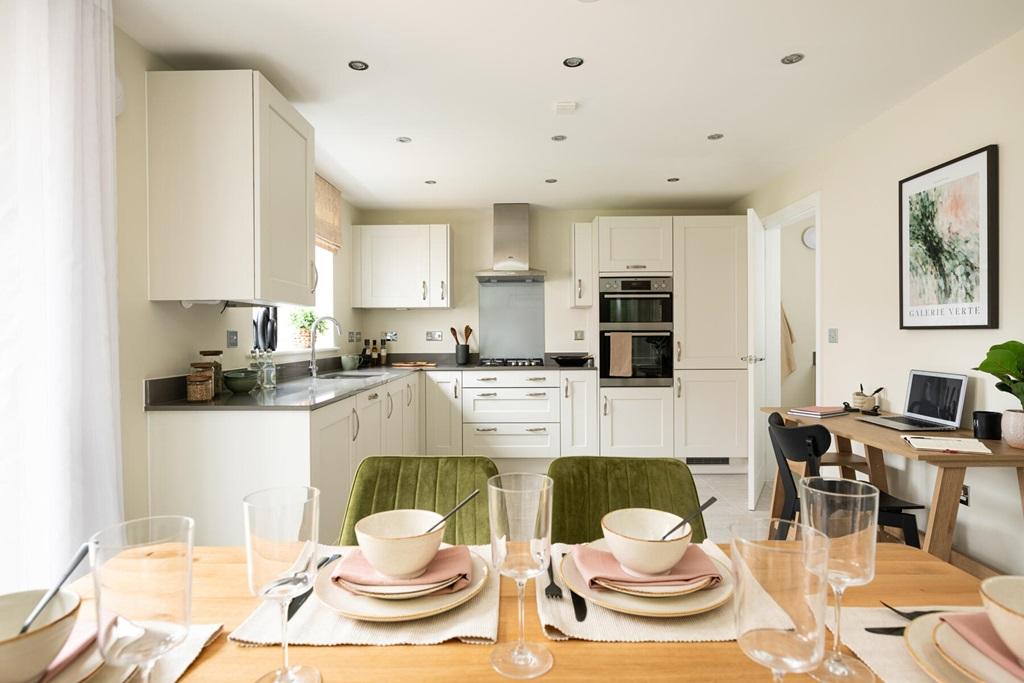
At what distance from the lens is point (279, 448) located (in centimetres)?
225

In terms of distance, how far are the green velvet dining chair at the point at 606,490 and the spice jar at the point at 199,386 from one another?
1.74 metres

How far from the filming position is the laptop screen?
2.43 m

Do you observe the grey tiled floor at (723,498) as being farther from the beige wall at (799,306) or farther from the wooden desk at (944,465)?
the beige wall at (799,306)

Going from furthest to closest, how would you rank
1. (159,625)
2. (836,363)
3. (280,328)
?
(280,328)
(836,363)
(159,625)

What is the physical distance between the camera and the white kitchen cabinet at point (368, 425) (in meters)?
2.93

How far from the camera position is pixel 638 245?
15.7 ft

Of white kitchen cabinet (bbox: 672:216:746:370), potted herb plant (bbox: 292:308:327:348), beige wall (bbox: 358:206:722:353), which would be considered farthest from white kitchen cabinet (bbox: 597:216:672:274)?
potted herb plant (bbox: 292:308:327:348)

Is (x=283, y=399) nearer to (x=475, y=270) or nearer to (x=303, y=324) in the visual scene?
(x=303, y=324)

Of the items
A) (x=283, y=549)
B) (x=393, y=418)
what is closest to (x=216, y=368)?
(x=393, y=418)

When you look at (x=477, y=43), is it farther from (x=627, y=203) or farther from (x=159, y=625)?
(x=627, y=203)

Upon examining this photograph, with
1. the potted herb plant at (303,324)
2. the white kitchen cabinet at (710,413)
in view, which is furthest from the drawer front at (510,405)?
the potted herb plant at (303,324)

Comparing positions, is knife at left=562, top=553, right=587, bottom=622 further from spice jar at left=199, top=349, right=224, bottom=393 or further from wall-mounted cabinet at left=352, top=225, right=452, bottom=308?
wall-mounted cabinet at left=352, top=225, right=452, bottom=308

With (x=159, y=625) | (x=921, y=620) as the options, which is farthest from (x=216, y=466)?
(x=921, y=620)

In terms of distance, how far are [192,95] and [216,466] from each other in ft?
5.18
